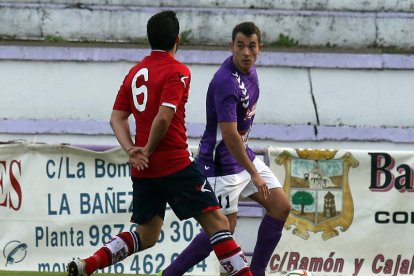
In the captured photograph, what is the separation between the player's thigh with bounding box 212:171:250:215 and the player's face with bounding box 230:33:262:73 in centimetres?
85

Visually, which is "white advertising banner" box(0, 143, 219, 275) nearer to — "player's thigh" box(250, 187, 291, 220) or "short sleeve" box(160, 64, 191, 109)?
"player's thigh" box(250, 187, 291, 220)

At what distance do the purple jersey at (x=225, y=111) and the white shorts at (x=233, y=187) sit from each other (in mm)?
50

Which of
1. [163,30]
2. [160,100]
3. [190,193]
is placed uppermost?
[163,30]

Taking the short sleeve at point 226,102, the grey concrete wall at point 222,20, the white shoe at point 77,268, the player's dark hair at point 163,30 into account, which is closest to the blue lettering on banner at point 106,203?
the short sleeve at point 226,102

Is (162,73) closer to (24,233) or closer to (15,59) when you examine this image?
(24,233)

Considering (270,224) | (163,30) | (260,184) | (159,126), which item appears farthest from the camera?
(270,224)

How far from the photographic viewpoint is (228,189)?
9.34 m

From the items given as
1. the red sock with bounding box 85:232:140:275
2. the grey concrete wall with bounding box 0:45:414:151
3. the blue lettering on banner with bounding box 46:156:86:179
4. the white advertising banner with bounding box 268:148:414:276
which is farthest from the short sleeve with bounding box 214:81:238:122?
the grey concrete wall with bounding box 0:45:414:151

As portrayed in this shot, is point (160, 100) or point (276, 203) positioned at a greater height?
point (160, 100)

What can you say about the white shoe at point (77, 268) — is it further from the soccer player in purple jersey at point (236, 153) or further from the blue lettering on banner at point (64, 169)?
the blue lettering on banner at point (64, 169)

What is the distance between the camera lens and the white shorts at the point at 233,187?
934 cm

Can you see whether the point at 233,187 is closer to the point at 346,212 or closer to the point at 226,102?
the point at 226,102

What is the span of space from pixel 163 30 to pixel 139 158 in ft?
2.96

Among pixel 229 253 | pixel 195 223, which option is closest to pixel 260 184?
pixel 229 253
